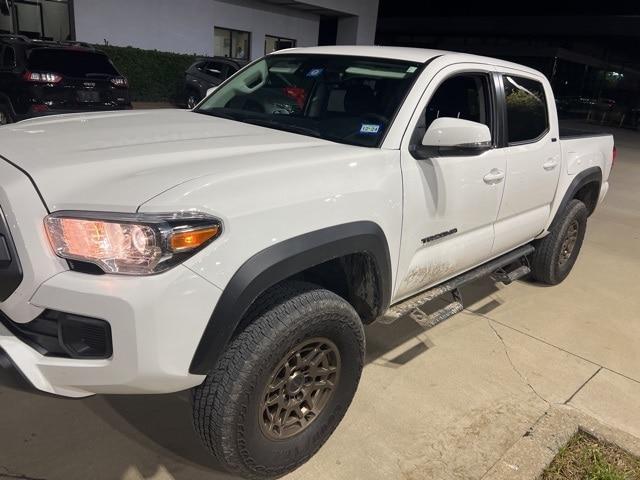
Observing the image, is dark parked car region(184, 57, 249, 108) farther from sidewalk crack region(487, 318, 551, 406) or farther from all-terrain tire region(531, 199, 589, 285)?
sidewalk crack region(487, 318, 551, 406)

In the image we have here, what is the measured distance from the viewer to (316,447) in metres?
2.57

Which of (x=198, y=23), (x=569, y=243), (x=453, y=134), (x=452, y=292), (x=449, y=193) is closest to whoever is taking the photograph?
(x=453, y=134)

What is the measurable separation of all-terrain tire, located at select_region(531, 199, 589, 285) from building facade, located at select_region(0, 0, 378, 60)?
1635 cm

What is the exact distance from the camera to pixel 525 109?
3.85 meters

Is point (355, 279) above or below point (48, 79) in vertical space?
below

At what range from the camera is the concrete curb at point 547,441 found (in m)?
2.57

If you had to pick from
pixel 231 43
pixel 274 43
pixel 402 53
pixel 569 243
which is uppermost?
pixel 274 43

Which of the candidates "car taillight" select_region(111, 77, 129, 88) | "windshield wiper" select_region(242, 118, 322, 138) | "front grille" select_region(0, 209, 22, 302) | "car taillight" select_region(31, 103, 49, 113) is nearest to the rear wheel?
"car taillight" select_region(31, 103, 49, 113)

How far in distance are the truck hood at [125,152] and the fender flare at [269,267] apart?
0.37m

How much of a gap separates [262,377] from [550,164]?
115 inches

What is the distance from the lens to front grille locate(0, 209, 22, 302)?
72.9 inches

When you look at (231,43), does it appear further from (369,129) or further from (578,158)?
(369,129)

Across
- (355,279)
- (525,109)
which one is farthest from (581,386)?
(525,109)

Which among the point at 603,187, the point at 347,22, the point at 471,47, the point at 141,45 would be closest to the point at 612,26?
the point at 471,47
